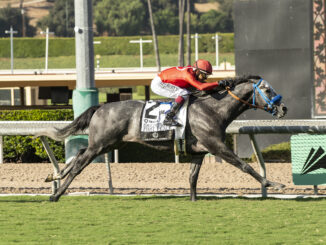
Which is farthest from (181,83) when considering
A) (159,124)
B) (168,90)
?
(159,124)

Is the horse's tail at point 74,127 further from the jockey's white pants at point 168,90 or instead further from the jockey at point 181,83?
the jockey at point 181,83

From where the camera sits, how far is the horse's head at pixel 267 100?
Answer: 8039 mm

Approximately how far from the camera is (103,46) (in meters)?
84.0

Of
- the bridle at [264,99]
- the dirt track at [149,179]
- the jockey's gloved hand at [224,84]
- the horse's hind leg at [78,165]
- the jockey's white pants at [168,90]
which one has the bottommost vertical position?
the dirt track at [149,179]

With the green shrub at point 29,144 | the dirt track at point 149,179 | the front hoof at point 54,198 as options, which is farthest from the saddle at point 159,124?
the green shrub at point 29,144

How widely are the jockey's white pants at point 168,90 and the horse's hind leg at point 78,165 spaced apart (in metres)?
0.99

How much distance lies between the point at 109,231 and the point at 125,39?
252 feet

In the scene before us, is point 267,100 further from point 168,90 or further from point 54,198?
point 54,198

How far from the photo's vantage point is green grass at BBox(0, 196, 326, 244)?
20.1 ft

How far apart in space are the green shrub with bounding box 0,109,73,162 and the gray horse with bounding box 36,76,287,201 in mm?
5541

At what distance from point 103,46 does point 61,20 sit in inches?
760

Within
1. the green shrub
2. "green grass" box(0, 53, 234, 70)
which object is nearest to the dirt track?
the green shrub

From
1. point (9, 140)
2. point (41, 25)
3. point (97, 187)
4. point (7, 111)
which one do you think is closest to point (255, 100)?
point (97, 187)

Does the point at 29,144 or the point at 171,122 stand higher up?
the point at 171,122
